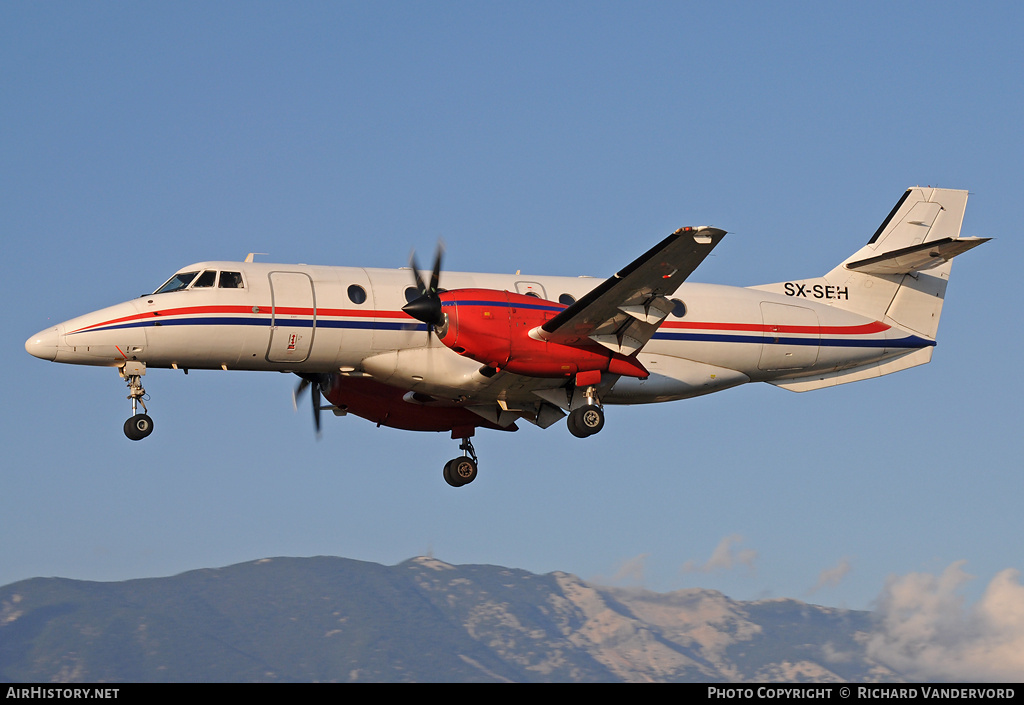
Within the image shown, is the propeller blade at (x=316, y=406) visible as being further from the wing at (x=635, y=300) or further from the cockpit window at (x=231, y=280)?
the wing at (x=635, y=300)

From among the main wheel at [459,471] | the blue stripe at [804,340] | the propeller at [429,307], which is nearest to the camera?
the propeller at [429,307]

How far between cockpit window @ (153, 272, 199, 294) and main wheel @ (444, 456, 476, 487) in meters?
6.44

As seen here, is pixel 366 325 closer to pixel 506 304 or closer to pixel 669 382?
pixel 506 304

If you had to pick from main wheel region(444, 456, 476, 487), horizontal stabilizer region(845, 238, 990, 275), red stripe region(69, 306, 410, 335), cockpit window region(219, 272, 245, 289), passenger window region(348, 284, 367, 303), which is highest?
horizontal stabilizer region(845, 238, 990, 275)

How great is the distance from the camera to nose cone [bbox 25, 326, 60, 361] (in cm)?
1964

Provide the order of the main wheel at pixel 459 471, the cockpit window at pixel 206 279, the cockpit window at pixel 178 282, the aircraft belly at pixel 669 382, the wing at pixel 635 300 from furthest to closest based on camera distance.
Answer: the main wheel at pixel 459 471
the aircraft belly at pixel 669 382
the cockpit window at pixel 178 282
the cockpit window at pixel 206 279
the wing at pixel 635 300

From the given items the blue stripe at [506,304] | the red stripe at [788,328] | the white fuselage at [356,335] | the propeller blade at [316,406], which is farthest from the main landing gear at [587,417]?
the propeller blade at [316,406]

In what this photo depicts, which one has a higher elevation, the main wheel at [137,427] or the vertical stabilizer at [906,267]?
the vertical stabilizer at [906,267]

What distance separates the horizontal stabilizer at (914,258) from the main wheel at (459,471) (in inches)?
341

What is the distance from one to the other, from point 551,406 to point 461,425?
221cm

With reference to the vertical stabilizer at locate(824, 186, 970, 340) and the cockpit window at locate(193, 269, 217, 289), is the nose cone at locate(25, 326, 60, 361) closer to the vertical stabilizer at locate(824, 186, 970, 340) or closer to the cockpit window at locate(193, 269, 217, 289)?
the cockpit window at locate(193, 269, 217, 289)

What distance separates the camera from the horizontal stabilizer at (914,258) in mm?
22422

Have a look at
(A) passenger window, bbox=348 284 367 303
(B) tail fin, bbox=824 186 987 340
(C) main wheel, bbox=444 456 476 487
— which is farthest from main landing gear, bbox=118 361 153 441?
(B) tail fin, bbox=824 186 987 340

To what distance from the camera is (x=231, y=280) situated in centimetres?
2028
